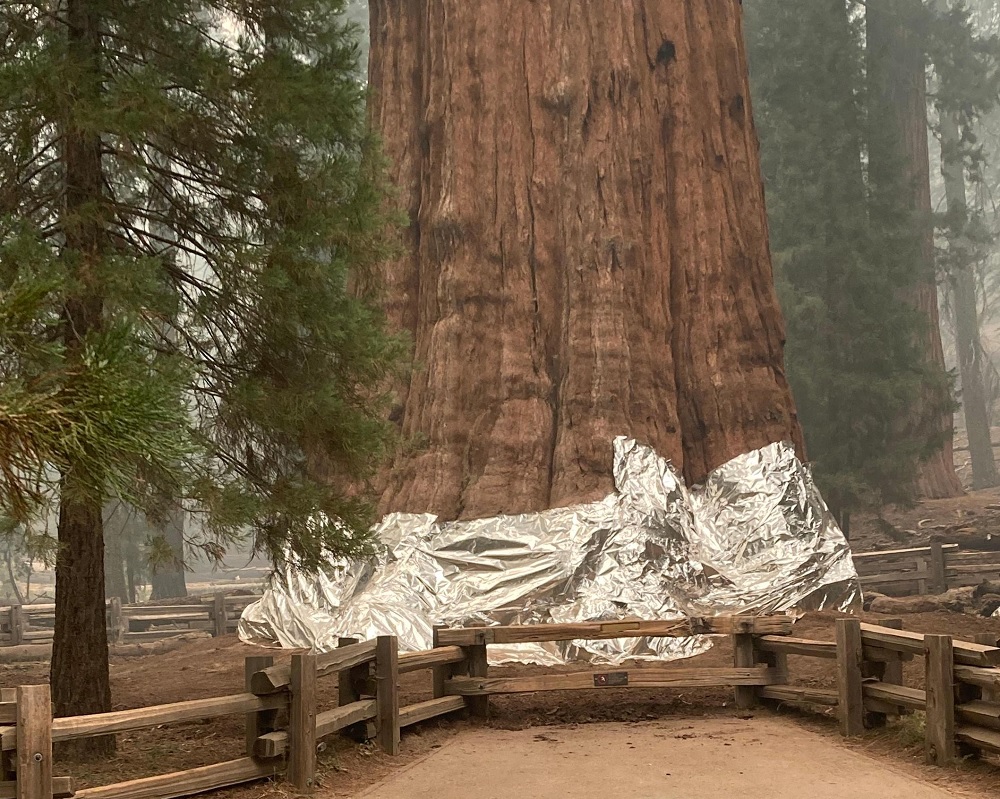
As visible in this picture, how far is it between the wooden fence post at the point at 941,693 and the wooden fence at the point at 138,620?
12670mm

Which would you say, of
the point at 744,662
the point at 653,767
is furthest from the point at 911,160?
the point at 653,767

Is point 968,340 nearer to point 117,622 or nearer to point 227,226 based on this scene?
point 117,622

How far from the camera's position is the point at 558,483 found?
13.6 m

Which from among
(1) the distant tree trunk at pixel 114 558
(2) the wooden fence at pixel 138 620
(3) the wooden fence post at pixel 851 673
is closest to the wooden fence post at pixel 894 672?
(3) the wooden fence post at pixel 851 673

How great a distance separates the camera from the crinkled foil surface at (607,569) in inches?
481

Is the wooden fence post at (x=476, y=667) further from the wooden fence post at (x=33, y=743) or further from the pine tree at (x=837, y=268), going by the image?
the pine tree at (x=837, y=268)

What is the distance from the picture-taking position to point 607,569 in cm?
1255

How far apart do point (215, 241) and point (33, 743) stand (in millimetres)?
4158

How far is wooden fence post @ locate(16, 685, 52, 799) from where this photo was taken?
18.3 feet

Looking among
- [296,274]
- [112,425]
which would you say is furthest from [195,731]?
[112,425]

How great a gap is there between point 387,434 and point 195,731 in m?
2.90

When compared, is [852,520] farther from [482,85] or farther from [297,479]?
[297,479]

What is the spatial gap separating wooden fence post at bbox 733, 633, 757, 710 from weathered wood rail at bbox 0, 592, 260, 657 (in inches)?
398

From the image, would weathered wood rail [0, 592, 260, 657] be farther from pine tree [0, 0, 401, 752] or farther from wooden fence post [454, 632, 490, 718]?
pine tree [0, 0, 401, 752]
